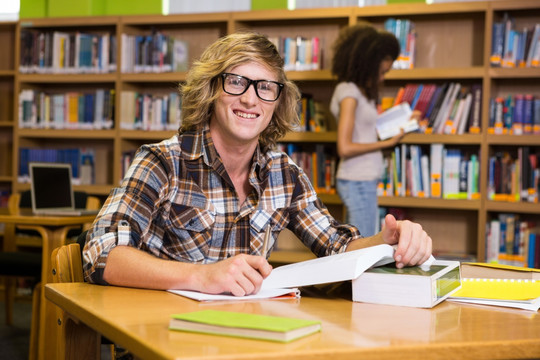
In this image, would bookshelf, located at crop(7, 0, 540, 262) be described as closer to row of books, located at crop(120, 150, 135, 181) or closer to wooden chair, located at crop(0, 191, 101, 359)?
row of books, located at crop(120, 150, 135, 181)

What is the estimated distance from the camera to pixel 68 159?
5398 mm

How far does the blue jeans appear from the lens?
376cm

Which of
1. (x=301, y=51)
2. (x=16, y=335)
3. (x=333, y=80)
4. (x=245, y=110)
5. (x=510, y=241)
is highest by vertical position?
(x=301, y=51)

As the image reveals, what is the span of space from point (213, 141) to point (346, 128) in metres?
2.08

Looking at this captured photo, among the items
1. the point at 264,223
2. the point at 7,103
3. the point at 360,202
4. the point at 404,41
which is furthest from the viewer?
the point at 7,103

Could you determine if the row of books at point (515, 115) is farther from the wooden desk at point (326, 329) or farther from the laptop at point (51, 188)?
the wooden desk at point (326, 329)

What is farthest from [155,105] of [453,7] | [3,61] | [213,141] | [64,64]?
[213,141]

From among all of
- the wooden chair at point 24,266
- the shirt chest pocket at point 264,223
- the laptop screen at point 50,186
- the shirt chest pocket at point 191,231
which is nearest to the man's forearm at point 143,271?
the shirt chest pocket at point 191,231

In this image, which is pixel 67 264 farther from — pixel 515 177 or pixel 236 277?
pixel 515 177

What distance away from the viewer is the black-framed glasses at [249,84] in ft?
5.87

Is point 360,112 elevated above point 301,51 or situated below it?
below

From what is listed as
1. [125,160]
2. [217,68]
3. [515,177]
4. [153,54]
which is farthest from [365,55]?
Answer: [217,68]

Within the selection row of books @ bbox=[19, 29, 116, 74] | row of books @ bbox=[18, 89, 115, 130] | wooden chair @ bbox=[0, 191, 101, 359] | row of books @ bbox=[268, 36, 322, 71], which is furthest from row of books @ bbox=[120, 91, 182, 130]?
wooden chair @ bbox=[0, 191, 101, 359]

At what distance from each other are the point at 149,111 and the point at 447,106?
2085 millimetres
